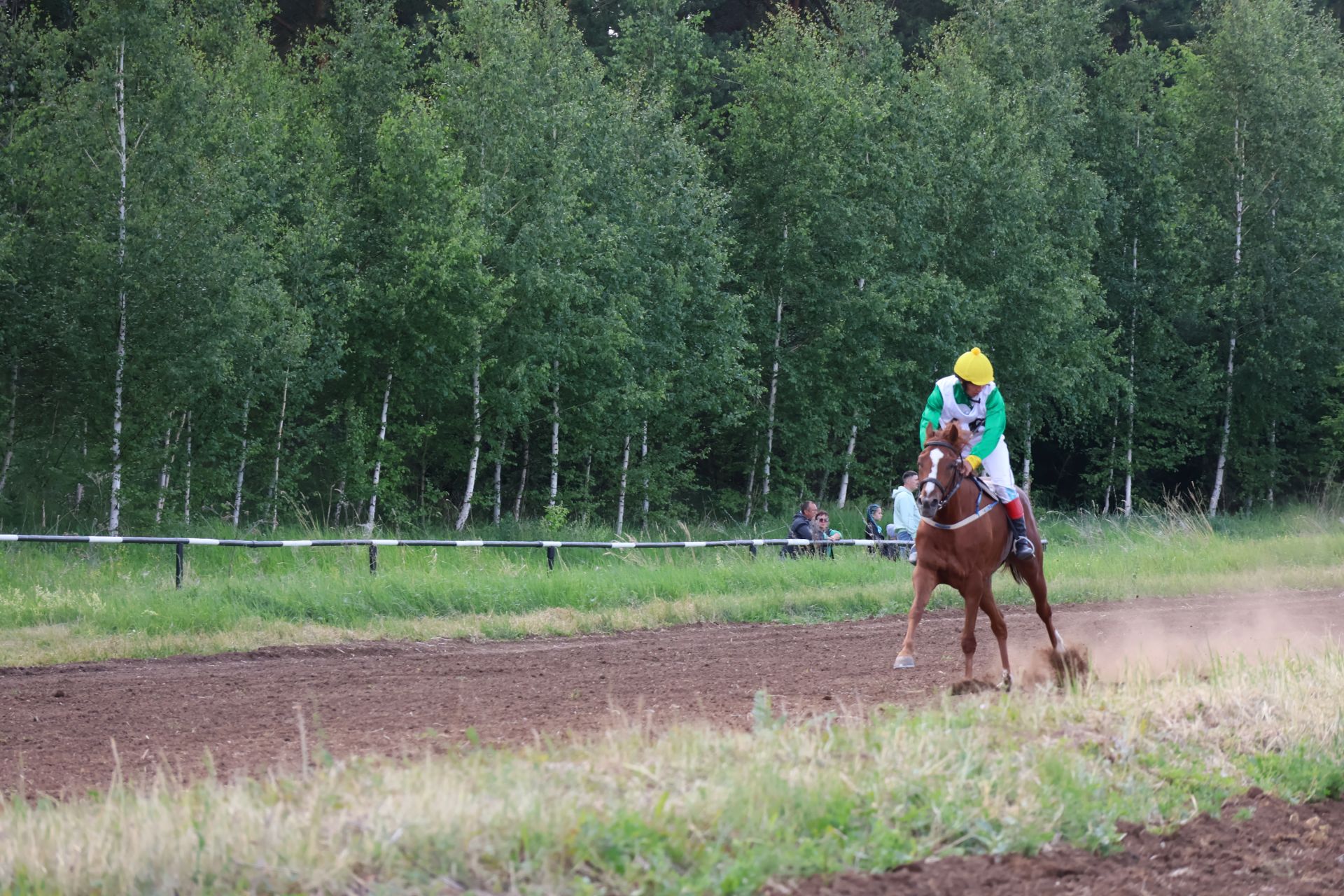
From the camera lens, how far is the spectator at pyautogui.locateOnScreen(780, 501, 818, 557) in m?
20.9

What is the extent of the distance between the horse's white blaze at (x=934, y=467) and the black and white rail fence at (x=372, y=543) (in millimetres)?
4260

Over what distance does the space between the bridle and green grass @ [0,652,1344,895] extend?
9.02 ft

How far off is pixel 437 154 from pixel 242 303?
19.6 feet

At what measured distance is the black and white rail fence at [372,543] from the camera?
15422 mm

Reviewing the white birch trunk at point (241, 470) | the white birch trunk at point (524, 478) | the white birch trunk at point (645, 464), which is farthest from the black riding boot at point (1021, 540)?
the white birch trunk at point (645, 464)

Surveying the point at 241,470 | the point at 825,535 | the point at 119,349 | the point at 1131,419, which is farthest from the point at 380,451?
the point at 1131,419

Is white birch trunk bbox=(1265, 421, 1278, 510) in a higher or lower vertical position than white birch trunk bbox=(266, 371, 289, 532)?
higher

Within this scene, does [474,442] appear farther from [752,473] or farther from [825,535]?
[825,535]

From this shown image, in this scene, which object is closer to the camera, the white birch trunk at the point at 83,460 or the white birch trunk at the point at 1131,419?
the white birch trunk at the point at 83,460

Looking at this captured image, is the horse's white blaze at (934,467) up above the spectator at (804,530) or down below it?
above

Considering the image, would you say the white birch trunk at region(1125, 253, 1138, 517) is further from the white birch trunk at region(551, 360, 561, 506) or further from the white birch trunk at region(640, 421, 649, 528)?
the white birch trunk at region(551, 360, 561, 506)

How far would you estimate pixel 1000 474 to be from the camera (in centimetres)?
1105

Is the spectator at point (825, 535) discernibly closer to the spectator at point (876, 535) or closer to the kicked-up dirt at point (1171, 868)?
the spectator at point (876, 535)

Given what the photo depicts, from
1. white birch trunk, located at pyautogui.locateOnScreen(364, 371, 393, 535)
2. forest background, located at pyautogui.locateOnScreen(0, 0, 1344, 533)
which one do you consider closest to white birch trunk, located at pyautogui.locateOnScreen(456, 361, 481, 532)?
forest background, located at pyautogui.locateOnScreen(0, 0, 1344, 533)
